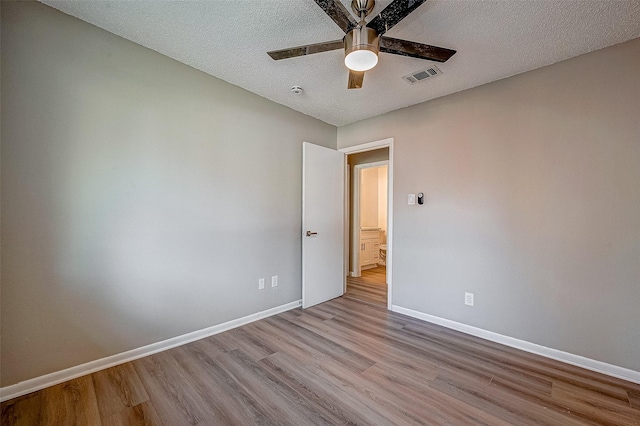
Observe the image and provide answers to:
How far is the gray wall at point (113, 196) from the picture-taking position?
5.56 feet

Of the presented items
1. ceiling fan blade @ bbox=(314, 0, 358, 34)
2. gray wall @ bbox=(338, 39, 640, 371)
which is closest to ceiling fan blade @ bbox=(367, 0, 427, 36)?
ceiling fan blade @ bbox=(314, 0, 358, 34)

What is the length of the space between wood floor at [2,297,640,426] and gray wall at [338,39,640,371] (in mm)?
419

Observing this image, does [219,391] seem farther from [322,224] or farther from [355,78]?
[355,78]

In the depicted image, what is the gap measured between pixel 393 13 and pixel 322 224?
2.53 metres

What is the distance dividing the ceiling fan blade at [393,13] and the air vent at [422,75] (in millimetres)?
1040

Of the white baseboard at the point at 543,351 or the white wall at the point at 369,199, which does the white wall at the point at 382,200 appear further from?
the white baseboard at the point at 543,351

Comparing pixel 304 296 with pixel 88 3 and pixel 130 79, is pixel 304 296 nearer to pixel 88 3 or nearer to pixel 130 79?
pixel 130 79

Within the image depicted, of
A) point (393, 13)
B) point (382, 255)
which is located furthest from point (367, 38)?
point (382, 255)

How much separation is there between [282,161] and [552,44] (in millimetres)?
2665

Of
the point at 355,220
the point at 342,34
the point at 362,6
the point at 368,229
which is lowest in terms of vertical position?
the point at 368,229

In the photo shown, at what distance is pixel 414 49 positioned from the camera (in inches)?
63.7

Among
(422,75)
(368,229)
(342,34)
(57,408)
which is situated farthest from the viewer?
(368,229)

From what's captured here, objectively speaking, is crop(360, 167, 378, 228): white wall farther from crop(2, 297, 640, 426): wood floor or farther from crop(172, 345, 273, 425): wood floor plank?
crop(172, 345, 273, 425): wood floor plank

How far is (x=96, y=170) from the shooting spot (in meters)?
1.95
